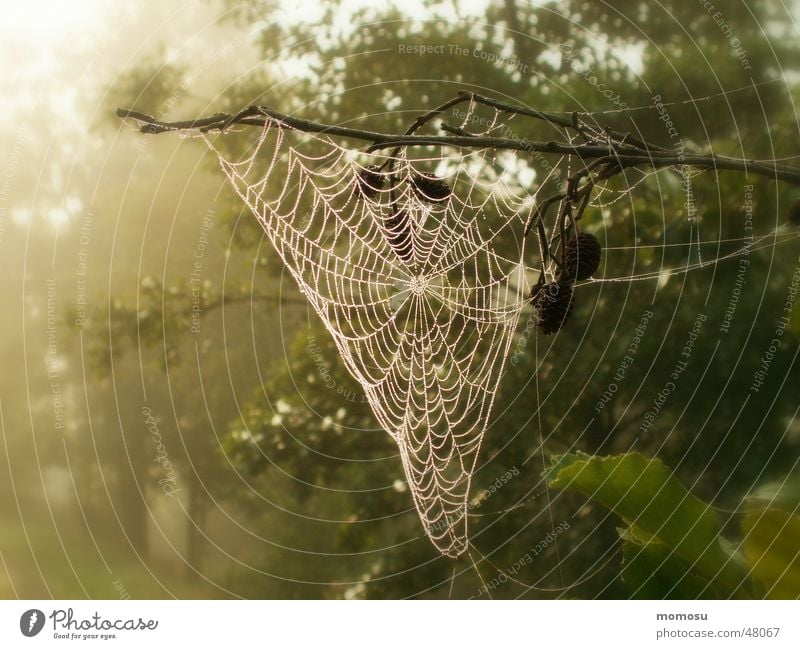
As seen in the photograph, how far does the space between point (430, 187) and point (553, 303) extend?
248 millimetres

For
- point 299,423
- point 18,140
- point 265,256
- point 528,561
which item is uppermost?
point 18,140

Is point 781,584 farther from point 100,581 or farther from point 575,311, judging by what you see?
point 100,581

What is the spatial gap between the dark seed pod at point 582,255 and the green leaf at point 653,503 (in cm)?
17

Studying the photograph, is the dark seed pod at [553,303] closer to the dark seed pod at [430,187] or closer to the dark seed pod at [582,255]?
the dark seed pod at [582,255]

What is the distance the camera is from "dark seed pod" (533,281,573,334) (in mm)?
735

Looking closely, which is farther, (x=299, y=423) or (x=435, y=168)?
(x=299, y=423)

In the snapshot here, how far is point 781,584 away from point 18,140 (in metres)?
0.99

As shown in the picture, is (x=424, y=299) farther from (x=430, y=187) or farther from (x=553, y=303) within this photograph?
(x=553, y=303)

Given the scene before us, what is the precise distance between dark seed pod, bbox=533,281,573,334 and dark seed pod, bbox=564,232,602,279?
0.06 feet

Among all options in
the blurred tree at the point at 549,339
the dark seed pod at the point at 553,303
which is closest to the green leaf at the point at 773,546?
the dark seed pod at the point at 553,303

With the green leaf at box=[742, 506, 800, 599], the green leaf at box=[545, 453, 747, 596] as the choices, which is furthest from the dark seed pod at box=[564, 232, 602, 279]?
the green leaf at box=[742, 506, 800, 599]

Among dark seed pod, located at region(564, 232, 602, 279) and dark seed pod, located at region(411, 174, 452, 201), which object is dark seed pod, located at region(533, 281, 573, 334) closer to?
dark seed pod, located at region(564, 232, 602, 279)

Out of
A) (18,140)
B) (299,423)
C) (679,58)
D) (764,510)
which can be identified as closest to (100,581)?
(299,423)
